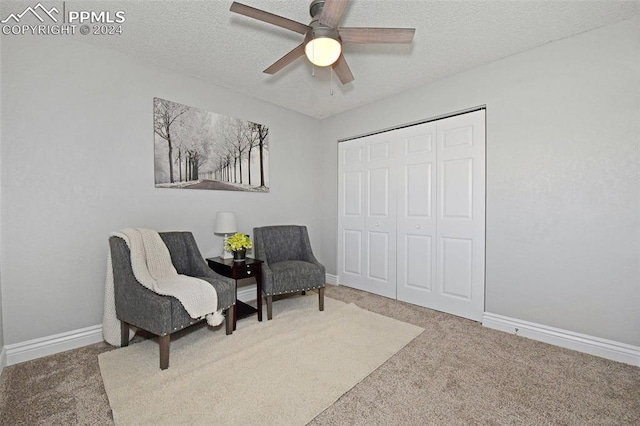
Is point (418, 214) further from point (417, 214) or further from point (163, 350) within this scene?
point (163, 350)

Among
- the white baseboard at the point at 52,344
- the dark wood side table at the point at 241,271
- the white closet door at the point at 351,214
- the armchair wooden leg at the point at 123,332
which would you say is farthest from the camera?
the white closet door at the point at 351,214

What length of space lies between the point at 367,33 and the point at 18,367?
3.37 m

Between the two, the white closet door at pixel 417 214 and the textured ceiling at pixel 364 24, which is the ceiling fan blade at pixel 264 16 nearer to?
the textured ceiling at pixel 364 24

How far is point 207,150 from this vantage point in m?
3.15

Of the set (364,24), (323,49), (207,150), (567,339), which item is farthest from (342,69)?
(567,339)

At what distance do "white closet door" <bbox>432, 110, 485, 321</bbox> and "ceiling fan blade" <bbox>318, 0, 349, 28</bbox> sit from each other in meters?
1.90

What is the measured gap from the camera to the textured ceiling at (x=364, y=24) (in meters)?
2.01

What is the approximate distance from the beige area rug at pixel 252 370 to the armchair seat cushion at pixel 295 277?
1.05 ft

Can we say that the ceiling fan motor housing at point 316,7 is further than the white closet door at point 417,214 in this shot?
No

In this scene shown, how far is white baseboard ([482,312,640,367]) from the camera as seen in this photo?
2109 millimetres

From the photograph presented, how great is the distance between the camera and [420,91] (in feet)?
10.7

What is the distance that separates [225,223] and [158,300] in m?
1.18

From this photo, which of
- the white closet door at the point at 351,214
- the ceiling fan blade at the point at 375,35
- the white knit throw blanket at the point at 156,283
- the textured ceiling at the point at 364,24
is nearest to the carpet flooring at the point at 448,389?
the white knit throw blanket at the point at 156,283
